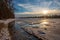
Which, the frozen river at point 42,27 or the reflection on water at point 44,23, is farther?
the reflection on water at point 44,23

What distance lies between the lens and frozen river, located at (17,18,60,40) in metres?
2.79

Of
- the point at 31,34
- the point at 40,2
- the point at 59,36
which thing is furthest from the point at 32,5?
the point at 59,36

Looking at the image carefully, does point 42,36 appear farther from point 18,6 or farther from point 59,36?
point 18,6

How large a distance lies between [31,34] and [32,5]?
0.79m

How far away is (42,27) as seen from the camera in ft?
10.4

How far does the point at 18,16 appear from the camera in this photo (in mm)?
3564

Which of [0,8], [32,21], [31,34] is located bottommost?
[31,34]

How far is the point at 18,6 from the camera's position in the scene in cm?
350

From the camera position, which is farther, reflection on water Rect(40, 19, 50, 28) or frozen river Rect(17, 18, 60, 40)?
reflection on water Rect(40, 19, 50, 28)

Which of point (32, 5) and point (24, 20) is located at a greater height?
point (32, 5)

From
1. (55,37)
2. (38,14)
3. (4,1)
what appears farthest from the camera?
(4,1)

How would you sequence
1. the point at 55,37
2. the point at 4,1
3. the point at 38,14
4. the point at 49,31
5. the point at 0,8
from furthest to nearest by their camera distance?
1. the point at 4,1
2. the point at 0,8
3. the point at 38,14
4. the point at 49,31
5. the point at 55,37

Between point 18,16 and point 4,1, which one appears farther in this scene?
point 4,1

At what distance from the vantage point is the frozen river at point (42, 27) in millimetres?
2791
